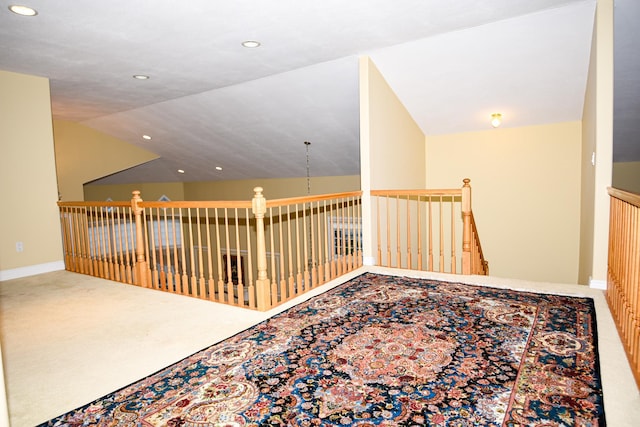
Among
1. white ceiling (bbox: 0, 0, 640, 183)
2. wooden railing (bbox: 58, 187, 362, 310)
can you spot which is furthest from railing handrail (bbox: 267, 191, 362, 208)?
white ceiling (bbox: 0, 0, 640, 183)

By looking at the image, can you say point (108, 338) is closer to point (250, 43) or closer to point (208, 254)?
Result: point (208, 254)

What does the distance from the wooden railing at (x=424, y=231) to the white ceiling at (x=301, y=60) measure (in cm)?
149

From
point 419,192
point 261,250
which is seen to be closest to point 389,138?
point 419,192

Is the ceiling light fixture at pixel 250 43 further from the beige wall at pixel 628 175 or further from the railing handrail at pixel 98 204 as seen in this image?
the beige wall at pixel 628 175

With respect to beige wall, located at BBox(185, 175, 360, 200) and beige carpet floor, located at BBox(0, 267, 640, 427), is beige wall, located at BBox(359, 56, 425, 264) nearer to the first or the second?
beige carpet floor, located at BBox(0, 267, 640, 427)

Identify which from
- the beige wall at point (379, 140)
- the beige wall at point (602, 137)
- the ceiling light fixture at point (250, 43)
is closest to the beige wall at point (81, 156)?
the ceiling light fixture at point (250, 43)

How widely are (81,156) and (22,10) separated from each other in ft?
19.7

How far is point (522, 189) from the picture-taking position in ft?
20.7

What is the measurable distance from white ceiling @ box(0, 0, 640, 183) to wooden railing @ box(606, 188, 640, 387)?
2.02m

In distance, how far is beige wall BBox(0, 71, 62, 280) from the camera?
4965 millimetres

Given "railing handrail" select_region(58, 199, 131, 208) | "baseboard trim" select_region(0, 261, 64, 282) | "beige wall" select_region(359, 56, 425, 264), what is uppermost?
"beige wall" select_region(359, 56, 425, 264)

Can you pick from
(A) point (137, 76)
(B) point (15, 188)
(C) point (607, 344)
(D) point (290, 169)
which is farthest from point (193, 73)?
(C) point (607, 344)

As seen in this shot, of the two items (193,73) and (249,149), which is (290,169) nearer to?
(249,149)

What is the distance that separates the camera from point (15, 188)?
506 cm
